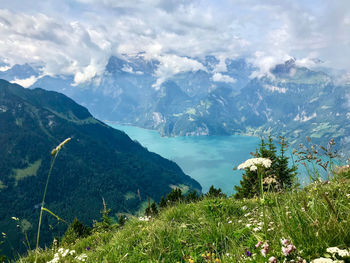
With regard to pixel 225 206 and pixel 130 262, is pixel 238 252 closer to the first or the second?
pixel 130 262

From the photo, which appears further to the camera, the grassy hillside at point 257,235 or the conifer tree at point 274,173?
the conifer tree at point 274,173

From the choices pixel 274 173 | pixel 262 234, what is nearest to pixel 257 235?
pixel 262 234

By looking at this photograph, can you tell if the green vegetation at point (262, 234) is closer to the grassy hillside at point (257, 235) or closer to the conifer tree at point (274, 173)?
the grassy hillside at point (257, 235)

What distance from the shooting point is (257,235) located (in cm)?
341

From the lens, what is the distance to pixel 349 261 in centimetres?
230

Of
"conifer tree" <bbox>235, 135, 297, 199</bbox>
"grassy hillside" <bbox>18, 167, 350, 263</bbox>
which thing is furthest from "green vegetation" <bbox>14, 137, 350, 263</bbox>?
"conifer tree" <bbox>235, 135, 297, 199</bbox>

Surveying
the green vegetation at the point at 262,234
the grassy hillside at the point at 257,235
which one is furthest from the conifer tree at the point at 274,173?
the grassy hillside at the point at 257,235

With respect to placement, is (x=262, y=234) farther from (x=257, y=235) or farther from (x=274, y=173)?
(x=274, y=173)

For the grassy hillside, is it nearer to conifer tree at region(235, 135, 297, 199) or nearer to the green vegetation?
the green vegetation

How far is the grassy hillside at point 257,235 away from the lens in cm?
269

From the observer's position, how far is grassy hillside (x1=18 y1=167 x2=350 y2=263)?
2693 millimetres

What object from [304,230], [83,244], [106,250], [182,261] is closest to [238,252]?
[304,230]

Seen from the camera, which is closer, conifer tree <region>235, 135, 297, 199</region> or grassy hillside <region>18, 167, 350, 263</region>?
grassy hillside <region>18, 167, 350, 263</region>

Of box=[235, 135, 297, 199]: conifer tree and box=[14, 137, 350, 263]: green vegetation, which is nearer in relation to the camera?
box=[14, 137, 350, 263]: green vegetation
